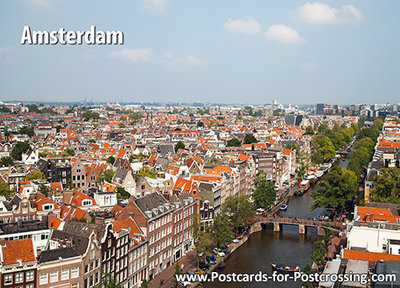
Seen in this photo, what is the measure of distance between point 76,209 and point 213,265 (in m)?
16.2

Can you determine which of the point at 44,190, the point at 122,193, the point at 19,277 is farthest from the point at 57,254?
the point at 122,193

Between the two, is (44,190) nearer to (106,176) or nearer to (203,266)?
(106,176)

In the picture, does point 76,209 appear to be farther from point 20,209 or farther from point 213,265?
point 213,265

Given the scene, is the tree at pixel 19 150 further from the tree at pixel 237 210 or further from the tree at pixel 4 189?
the tree at pixel 237 210

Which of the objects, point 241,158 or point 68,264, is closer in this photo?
point 68,264

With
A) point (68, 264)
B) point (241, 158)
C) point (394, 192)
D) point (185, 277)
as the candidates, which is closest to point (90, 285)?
point (68, 264)

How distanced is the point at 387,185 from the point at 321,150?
70.2m

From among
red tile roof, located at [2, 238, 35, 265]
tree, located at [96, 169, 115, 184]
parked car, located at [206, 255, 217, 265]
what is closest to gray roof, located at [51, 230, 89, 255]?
red tile roof, located at [2, 238, 35, 265]

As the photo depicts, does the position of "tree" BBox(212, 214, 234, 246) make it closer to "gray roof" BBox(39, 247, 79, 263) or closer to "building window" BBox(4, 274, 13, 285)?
"gray roof" BBox(39, 247, 79, 263)

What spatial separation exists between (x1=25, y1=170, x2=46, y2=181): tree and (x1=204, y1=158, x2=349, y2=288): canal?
3454cm

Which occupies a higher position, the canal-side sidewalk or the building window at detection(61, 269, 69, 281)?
the building window at detection(61, 269, 69, 281)

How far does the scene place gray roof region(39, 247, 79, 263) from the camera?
110 ft

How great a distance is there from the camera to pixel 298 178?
103188 mm

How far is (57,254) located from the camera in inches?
1352
